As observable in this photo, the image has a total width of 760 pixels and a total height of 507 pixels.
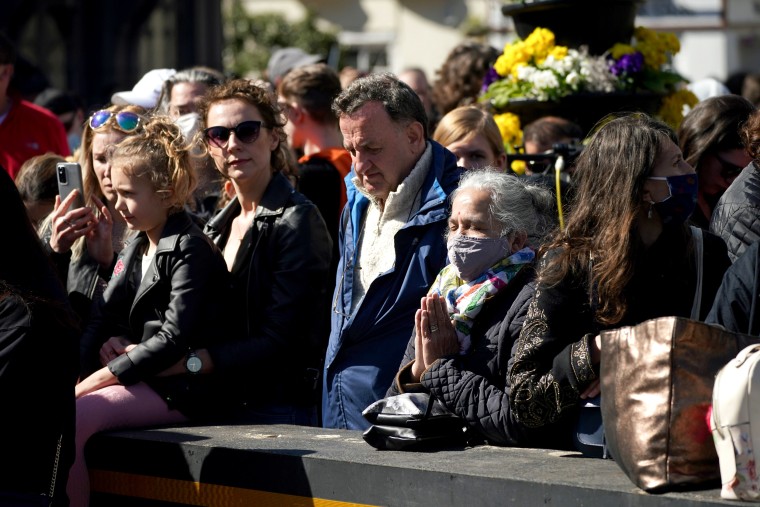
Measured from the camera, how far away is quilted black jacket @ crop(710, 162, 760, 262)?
4.65 metres

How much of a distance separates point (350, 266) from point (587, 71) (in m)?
2.25

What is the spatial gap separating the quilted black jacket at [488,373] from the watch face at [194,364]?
43.2 inches

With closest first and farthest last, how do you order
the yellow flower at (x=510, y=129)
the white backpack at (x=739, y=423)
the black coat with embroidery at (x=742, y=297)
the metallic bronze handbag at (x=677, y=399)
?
the white backpack at (x=739, y=423) → the metallic bronze handbag at (x=677, y=399) → the black coat with embroidery at (x=742, y=297) → the yellow flower at (x=510, y=129)

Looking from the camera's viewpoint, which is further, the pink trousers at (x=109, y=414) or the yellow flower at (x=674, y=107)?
the yellow flower at (x=674, y=107)

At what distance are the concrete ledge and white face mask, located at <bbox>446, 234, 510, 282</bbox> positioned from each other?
62cm

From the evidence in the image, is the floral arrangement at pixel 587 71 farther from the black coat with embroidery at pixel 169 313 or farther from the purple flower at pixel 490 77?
the black coat with embroidery at pixel 169 313

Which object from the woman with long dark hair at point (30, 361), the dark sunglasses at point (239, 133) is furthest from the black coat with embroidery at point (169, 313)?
the woman with long dark hair at point (30, 361)

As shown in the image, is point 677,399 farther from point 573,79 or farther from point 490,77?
point 490,77

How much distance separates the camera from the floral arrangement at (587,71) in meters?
6.88

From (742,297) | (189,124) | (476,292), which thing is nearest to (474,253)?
(476,292)

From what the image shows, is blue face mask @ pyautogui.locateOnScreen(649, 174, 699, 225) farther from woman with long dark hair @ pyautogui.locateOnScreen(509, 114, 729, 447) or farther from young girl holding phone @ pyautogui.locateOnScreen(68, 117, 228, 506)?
young girl holding phone @ pyautogui.locateOnScreen(68, 117, 228, 506)

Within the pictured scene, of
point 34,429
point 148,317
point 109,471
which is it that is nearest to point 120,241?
point 148,317

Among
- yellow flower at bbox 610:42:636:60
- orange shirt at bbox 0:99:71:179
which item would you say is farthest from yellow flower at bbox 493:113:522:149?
orange shirt at bbox 0:99:71:179

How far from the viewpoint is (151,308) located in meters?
5.27
